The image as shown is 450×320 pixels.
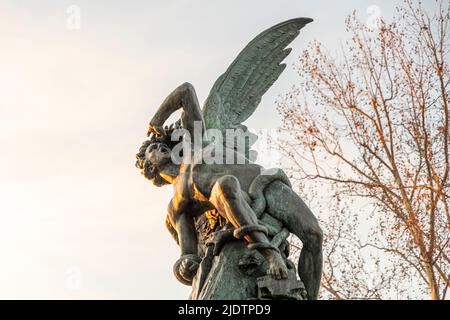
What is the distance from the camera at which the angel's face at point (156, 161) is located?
6.53 m

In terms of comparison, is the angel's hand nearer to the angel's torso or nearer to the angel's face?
the angel's face

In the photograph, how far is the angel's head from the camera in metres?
6.53

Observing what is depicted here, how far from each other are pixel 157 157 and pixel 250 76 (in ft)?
4.25

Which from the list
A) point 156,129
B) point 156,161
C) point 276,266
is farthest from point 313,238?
point 156,129

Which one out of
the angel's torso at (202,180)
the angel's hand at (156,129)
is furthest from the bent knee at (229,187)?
the angel's hand at (156,129)

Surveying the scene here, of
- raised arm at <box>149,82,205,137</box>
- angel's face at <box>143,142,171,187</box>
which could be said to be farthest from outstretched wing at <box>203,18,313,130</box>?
angel's face at <box>143,142,171,187</box>

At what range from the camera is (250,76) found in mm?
7230

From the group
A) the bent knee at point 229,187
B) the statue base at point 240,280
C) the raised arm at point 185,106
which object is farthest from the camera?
the raised arm at point 185,106

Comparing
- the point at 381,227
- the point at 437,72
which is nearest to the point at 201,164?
the point at 381,227

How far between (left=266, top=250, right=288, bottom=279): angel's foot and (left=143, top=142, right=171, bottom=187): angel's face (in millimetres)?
1360

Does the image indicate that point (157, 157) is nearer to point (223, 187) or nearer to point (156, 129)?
point (156, 129)

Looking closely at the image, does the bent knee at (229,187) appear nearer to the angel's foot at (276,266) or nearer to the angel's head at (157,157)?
the angel's foot at (276,266)

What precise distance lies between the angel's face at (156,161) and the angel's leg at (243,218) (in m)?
0.76

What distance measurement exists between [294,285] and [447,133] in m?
5.98
